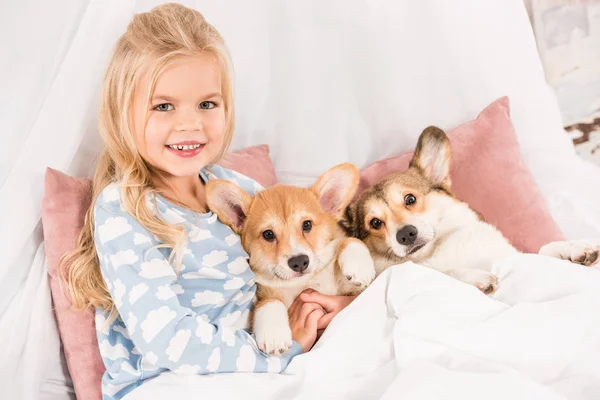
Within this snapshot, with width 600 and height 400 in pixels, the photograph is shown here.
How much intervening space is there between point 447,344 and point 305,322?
36 centimetres

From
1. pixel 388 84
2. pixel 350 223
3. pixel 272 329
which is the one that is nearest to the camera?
pixel 272 329

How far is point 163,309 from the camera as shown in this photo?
4.32ft

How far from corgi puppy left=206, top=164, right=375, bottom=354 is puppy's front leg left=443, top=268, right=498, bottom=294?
222 millimetres

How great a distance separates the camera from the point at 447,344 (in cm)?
127

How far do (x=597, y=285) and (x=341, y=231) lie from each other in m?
0.63

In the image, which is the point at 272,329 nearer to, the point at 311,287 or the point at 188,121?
the point at 311,287

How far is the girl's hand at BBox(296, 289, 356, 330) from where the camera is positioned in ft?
4.92

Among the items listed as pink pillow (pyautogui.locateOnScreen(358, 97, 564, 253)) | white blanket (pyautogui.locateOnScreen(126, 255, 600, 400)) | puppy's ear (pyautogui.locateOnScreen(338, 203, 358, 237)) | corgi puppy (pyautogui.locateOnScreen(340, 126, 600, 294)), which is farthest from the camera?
pink pillow (pyautogui.locateOnScreen(358, 97, 564, 253))

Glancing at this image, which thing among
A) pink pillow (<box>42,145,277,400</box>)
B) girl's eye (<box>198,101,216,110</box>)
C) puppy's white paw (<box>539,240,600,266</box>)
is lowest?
pink pillow (<box>42,145,277,400</box>)

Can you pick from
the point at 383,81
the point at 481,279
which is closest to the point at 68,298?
the point at 481,279

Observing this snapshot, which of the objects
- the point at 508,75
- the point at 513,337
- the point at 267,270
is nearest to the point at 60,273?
the point at 267,270

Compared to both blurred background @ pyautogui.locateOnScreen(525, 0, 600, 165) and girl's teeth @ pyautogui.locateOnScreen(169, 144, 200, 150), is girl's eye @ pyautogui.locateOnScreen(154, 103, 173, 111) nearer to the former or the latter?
girl's teeth @ pyautogui.locateOnScreen(169, 144, 200, 150)

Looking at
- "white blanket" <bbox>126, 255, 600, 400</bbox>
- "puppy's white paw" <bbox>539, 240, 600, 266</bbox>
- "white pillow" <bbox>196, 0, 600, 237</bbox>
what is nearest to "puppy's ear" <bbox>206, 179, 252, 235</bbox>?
"white blanket" <bbox>126, 255, 600, 400</bbox>

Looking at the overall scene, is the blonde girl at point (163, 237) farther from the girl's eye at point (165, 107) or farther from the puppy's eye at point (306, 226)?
the puppy's eye at point (306, 226)
